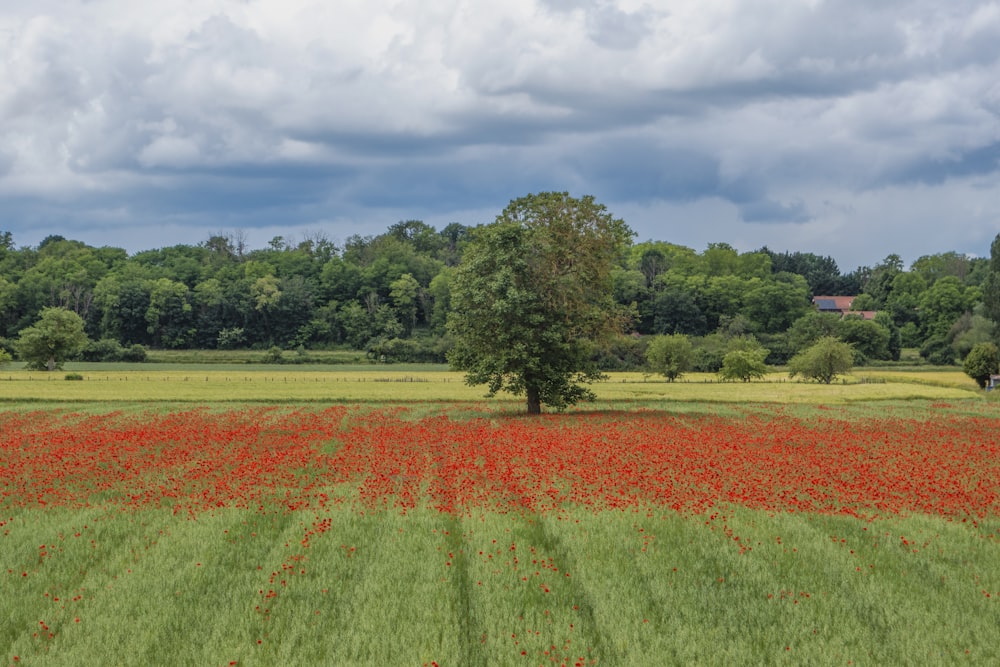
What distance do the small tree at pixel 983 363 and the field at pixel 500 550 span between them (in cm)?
6505

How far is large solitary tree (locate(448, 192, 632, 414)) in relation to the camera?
4522cm

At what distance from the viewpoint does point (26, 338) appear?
105188 millimetres

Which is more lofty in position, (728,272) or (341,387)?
(728,272)

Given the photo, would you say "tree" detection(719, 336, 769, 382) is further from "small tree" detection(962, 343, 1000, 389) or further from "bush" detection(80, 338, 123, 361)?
"bush" detection(80, 338, 123, 361)

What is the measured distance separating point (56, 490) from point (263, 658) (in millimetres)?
13726

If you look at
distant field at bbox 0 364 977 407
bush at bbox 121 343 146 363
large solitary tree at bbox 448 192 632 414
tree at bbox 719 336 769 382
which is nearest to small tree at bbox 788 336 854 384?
tree at bbox 719 336 769 382

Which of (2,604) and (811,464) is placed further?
(811,464)

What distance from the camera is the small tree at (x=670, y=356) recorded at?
99312mm

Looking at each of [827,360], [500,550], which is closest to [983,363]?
[827,360]

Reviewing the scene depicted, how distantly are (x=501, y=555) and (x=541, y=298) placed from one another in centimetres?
3030

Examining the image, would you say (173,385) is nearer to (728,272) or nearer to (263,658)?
(263,658)

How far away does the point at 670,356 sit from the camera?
99.6 meters

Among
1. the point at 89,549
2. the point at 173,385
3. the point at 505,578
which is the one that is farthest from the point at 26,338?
the point at 505,578

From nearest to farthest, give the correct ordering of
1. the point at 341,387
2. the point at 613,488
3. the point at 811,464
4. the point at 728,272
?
the point at 613,488
the point at 811,464
the point at 341,387
the point at 728,272
